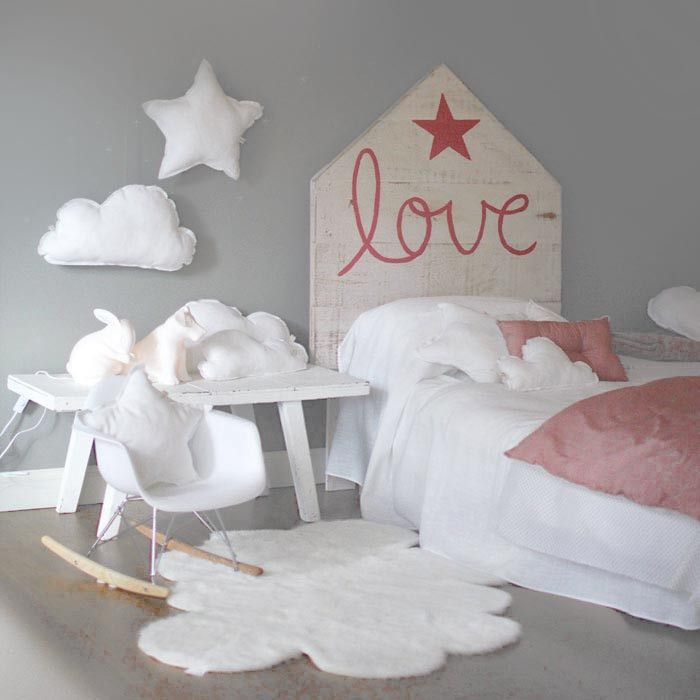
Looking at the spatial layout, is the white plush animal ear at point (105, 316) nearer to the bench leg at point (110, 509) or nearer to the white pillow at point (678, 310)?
the bench leg at point (110, 509)

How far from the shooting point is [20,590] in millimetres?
3215

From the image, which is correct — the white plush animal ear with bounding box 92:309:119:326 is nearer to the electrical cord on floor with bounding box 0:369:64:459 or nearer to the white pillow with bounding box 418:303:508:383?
the electrical cord on floor with bounding box 0:369:64:459

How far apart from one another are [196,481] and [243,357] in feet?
2.66

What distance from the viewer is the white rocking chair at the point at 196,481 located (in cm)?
313

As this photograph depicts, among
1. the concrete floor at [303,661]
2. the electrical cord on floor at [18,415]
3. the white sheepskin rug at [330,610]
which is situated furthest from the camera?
the electrical cord on floor at [18,415]

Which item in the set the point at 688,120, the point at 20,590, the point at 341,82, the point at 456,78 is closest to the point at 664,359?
the point at 688,120

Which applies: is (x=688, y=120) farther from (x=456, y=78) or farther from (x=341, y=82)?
(x=341, y=82)

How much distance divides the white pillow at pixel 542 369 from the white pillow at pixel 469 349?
62 millimetres

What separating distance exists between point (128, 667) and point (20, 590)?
73cm

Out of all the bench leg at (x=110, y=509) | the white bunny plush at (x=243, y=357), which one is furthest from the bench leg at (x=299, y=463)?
the bench leg at (x=110, y=509)

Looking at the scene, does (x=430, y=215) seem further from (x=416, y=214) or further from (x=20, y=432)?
(x=20, y=432)

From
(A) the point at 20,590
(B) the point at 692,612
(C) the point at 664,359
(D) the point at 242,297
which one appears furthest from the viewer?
(C) the point at 664,359

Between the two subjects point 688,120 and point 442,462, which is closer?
point 442,462

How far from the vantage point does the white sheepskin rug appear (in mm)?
2705
